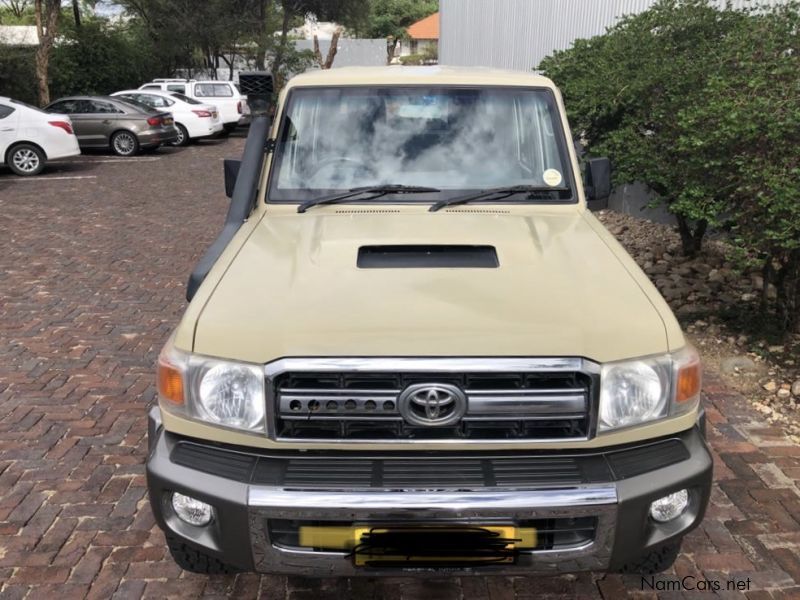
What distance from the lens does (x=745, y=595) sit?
3.06 meters

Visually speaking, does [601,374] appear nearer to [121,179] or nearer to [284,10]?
[121,179]

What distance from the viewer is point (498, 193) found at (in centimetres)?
362

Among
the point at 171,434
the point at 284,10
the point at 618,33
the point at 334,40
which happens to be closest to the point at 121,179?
the point at 618,33

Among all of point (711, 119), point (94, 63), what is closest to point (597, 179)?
point (711, 119)

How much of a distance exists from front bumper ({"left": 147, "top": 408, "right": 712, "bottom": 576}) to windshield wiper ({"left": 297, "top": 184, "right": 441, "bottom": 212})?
4.73 feet

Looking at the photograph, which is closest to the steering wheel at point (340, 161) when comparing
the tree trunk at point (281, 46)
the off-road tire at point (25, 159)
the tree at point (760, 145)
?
the tree at point (760, 145)

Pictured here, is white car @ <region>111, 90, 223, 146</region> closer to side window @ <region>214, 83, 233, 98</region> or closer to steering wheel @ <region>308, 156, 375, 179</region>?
side window @ <region>214, 83, 233, 98</region>

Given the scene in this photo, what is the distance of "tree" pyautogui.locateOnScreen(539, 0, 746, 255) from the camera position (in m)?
5.89

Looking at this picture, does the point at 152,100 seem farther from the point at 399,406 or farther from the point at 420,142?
the point at 399,406

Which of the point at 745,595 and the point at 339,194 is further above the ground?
the point at 339,194

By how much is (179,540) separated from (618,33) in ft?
25.5

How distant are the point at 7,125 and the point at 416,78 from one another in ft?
42.5

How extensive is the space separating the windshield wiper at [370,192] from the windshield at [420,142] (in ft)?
0.11

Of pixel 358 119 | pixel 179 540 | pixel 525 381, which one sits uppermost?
pixel 358 119
